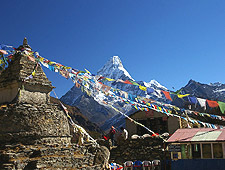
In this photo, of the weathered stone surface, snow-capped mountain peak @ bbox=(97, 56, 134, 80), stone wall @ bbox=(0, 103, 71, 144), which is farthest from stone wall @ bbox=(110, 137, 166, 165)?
snow-capped mountain peak @ bbox=(97, 56, 134, 80)

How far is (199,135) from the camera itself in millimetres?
12000

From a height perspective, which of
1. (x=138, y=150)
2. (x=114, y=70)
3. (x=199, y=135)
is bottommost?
(x=138, y=150)

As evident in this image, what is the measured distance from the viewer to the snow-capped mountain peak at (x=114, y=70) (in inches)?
5562

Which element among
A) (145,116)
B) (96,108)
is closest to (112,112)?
(96,108)

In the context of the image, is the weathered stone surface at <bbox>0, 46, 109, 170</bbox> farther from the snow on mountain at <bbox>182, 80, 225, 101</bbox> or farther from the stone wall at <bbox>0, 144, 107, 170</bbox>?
the snow on mountain at <bbox>182, 80, 225, 101</bbox>

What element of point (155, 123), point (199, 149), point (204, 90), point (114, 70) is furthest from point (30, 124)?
point (114, 70)

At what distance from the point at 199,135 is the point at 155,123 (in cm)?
927

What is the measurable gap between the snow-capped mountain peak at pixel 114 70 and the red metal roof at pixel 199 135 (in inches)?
4735

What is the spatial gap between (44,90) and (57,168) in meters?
4.70

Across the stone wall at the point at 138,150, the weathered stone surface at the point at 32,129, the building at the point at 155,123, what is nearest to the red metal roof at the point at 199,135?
→ the stone wall at the point at 138,150

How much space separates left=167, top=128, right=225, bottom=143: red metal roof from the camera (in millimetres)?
11375

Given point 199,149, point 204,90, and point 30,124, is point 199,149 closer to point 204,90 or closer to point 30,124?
point 30,124

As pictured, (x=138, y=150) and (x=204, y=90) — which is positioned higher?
(x=204, y=90)

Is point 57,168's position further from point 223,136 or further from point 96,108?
point 96,108
